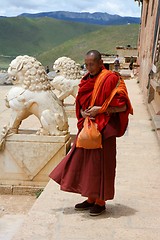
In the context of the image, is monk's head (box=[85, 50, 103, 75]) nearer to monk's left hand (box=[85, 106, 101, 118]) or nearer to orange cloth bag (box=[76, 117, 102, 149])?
monk's left hand (box=[85, 106, 101, 118])

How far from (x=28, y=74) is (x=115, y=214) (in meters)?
2.40

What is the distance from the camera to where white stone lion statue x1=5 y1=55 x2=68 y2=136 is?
550 centimetres

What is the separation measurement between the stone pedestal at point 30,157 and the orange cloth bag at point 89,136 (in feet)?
6.13

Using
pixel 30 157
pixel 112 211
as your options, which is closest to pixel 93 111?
pixel 112 211

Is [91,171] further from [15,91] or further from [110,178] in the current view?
[15,91]

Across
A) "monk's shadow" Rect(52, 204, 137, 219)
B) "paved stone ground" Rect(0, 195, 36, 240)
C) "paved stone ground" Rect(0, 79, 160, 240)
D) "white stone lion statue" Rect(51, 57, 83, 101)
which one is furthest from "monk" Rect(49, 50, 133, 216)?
"white stone lion statue" Rect(51, 57, 83, 101)

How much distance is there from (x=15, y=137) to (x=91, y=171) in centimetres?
218

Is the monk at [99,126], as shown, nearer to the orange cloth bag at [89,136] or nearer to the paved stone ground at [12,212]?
the orange cloth bag at [89,136]

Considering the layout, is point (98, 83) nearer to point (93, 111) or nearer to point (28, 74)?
point (93, 111)

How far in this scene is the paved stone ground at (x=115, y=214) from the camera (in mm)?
3395

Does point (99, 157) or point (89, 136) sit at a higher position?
point (89, 136)

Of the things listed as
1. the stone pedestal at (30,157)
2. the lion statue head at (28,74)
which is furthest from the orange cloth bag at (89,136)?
the lion statue head at (28,74)

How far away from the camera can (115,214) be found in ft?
12.7

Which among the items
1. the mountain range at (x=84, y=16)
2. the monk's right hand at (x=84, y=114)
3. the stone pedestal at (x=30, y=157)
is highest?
the mountain range at (x=84, y=16)
